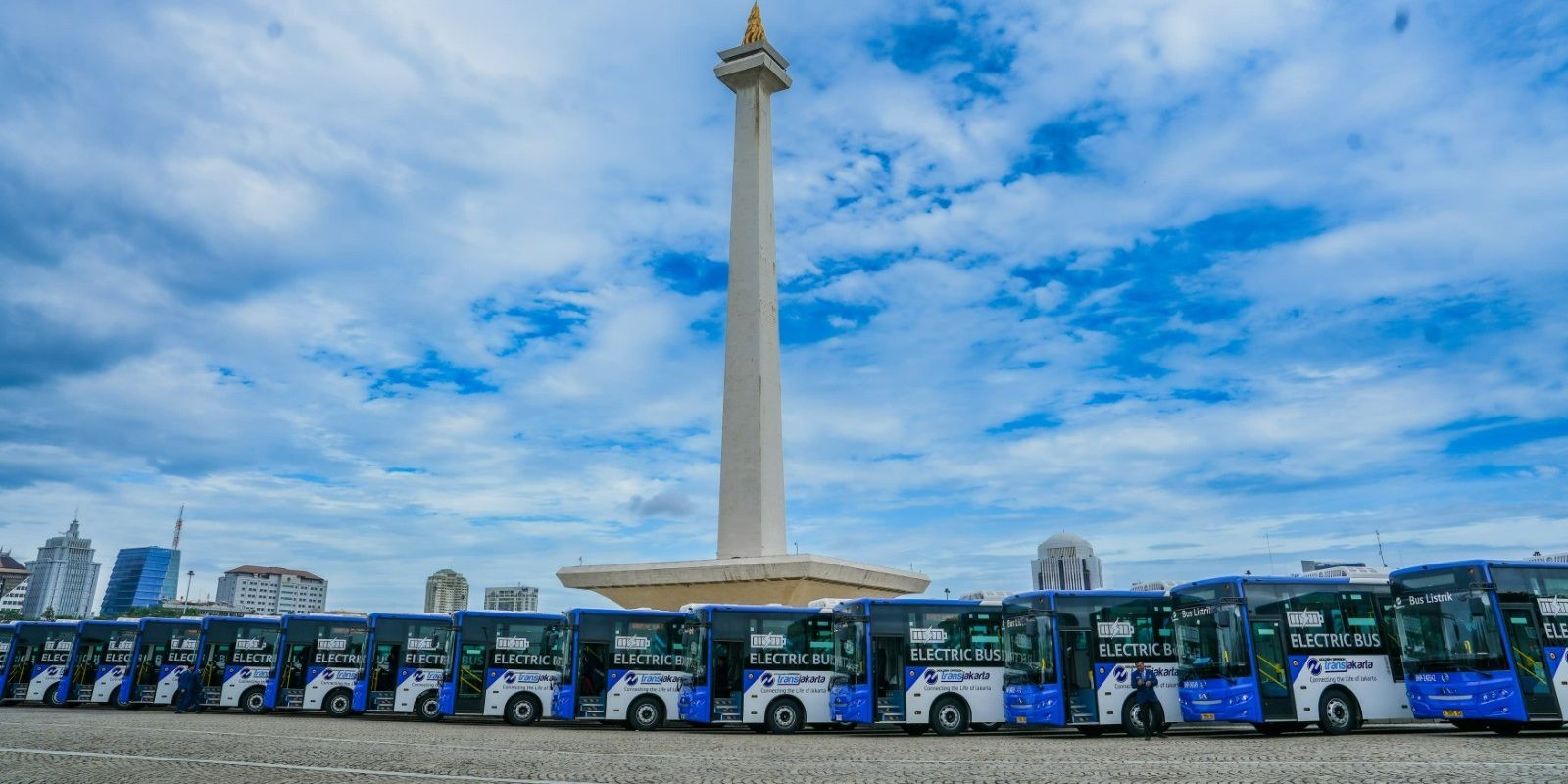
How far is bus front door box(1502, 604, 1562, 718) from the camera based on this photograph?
15.5 metres

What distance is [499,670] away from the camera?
2266 centimetres

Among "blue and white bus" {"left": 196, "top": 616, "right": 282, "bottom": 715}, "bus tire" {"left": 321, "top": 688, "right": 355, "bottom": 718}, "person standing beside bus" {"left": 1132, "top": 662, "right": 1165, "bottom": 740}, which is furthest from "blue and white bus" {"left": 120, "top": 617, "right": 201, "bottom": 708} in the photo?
"person standing beside bus" {"left": 1132, "top": 662, "right": 1165, "bottom": 740}

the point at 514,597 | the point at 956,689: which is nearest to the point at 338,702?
the point at 956,689

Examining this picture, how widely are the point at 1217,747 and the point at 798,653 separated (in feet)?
26.6

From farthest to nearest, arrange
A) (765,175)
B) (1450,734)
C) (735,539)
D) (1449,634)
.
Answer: (765,175), (735,539), (1450,734), (1449,634)

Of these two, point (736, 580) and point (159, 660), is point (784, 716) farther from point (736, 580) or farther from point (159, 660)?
point (159, 660)

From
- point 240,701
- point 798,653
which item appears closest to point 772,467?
point 798,653

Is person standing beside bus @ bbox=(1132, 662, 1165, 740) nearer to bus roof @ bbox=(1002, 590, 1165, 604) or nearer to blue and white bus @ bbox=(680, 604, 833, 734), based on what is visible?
bus roof @ bbox=(1002, 590, 1165, 604)

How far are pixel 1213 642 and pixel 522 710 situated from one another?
48.6 ft

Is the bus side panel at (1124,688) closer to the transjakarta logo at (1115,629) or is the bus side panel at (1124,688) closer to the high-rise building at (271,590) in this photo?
the transjakarta logo at (1115,629)

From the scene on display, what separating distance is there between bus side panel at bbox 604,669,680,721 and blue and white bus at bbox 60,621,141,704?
16179mm

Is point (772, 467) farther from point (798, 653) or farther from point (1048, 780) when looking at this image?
point (1048, 780)

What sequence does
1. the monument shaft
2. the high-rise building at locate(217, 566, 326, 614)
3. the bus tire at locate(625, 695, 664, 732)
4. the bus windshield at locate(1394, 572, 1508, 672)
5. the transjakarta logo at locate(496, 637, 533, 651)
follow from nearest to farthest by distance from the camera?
the bus windshield at locate(1394, 572, 1508, 672)
the bus tire at locate(625, 695, 664, 732)
the transjakarta logo at locate(496, 637, 533, 651)
the monument shaft
the high-rise building at locate(217, 566, 326, 614)

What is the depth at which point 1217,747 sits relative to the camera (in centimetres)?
1491
